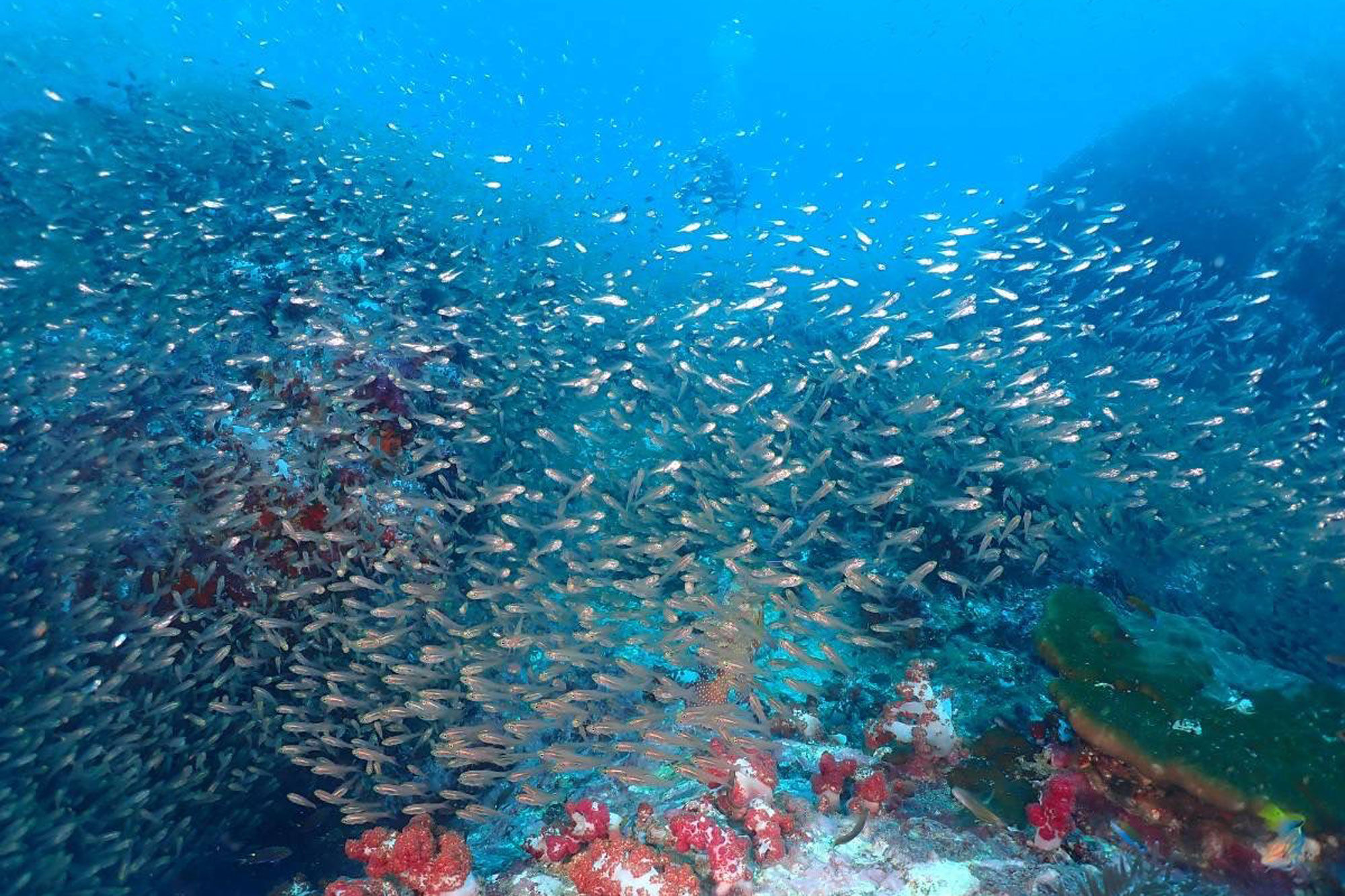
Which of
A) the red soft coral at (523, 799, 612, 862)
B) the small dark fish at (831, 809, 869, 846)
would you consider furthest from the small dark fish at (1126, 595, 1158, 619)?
the red soft coral at (523, 799, 612, 862)

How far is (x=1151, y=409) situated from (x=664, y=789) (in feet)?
40.1

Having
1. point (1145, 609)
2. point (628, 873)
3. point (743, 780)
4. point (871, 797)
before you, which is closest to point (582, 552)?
point (743, 780)

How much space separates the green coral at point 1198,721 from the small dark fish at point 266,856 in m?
7.99

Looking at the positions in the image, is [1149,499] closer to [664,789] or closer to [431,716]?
[664,789]

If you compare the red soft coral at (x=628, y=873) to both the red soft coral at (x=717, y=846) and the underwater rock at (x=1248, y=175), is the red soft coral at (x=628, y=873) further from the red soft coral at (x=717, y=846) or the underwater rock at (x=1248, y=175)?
the underwater rock at (x=1248, y=175)

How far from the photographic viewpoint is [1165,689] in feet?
19.7

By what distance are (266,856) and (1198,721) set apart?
357 inches

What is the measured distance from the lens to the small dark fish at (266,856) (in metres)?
7.20

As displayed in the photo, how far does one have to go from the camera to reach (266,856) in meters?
7.21

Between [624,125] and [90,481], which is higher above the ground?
[624,125]

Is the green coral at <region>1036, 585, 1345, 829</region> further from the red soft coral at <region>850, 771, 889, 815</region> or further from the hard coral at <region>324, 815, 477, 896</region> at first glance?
the hard coral at <region>324, 815, 477, 896</region>

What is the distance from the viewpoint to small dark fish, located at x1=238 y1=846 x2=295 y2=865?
720cm

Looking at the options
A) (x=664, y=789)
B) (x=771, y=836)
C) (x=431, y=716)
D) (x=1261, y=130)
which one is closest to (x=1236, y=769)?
(x=771, y=836)

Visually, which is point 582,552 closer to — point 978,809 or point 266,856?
point 266,856
